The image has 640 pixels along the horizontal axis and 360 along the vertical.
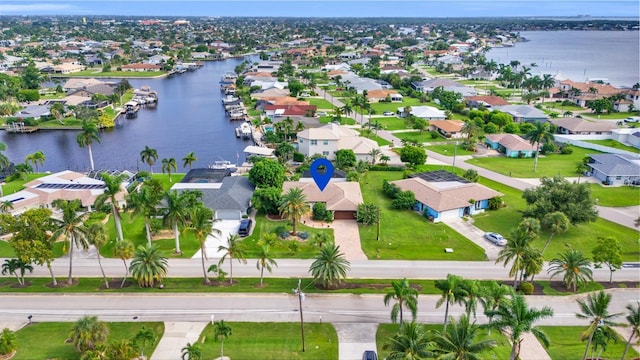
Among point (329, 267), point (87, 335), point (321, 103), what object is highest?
point (321, 103)

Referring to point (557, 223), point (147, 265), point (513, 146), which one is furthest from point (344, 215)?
point (513, 146)

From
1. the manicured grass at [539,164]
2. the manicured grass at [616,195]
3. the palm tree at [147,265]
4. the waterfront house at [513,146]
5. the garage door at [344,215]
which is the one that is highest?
the palm tree at [147,265]

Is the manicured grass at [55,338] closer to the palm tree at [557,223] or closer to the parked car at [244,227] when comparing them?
the parked car at [244,227]

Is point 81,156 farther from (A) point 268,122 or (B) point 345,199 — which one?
(B) point 345,199

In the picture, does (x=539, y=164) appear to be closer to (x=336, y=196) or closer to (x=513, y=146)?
(x=513, y=146)

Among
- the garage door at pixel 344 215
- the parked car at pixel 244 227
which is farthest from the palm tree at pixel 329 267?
the garage door at pixel 344 215

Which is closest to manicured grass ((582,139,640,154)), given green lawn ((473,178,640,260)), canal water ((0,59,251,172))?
green lawn ((473,178,640,260))

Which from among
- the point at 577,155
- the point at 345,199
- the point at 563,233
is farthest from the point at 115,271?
the point at 577,155
